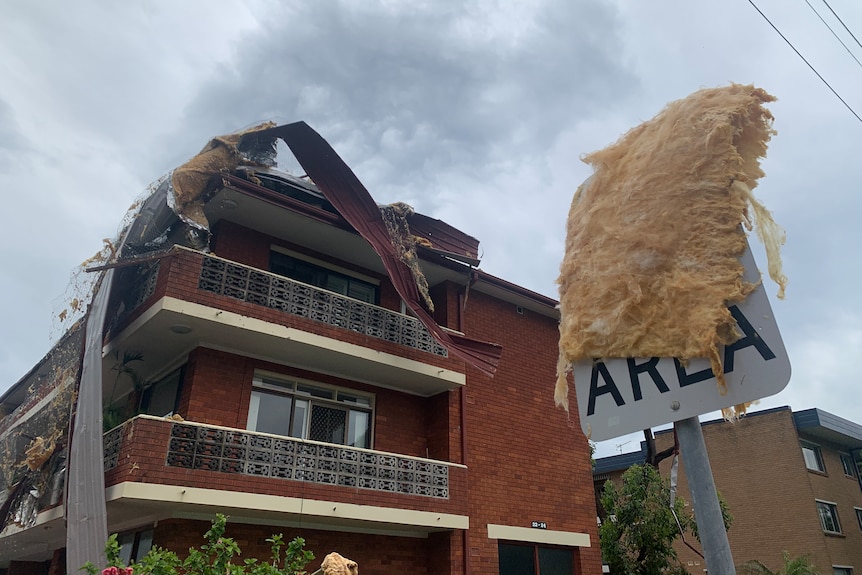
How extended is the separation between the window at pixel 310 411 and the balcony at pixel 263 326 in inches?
17.1

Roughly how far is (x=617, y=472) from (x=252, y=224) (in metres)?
24.8

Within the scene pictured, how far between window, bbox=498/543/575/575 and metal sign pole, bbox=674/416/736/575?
12635mm

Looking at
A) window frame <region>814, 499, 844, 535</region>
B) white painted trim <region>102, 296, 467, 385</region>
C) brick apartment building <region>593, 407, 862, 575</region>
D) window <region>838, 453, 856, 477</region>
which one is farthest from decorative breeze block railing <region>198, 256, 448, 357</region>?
window <region>838, 453, 856, 477</region>

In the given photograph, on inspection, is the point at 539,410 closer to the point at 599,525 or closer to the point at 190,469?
the point at 599,525

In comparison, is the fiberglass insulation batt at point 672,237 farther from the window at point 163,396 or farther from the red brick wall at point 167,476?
the window at point 163,396

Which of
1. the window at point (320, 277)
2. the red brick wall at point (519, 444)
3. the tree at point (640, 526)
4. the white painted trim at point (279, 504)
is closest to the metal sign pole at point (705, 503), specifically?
the white painted trim at point (279, 504)

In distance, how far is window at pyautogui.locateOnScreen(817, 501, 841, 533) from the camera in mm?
25359

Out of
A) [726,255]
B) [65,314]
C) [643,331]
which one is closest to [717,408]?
[643,331]

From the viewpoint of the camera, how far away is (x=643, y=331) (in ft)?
8.11

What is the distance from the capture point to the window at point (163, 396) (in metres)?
12.1

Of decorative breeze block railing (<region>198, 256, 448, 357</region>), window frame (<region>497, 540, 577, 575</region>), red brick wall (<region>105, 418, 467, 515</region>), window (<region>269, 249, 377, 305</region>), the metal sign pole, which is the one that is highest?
window (<region>269, 249, 377, 305</region>)

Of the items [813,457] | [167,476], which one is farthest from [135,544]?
[813,457]

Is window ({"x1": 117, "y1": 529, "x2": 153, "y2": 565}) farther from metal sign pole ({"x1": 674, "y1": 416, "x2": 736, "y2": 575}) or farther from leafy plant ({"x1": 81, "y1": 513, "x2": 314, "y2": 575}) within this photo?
metal sign pole ({"x1": 674, "y1": 416, "x2": 736, "y2": 575})

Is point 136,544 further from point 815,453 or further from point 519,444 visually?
point 815,453
